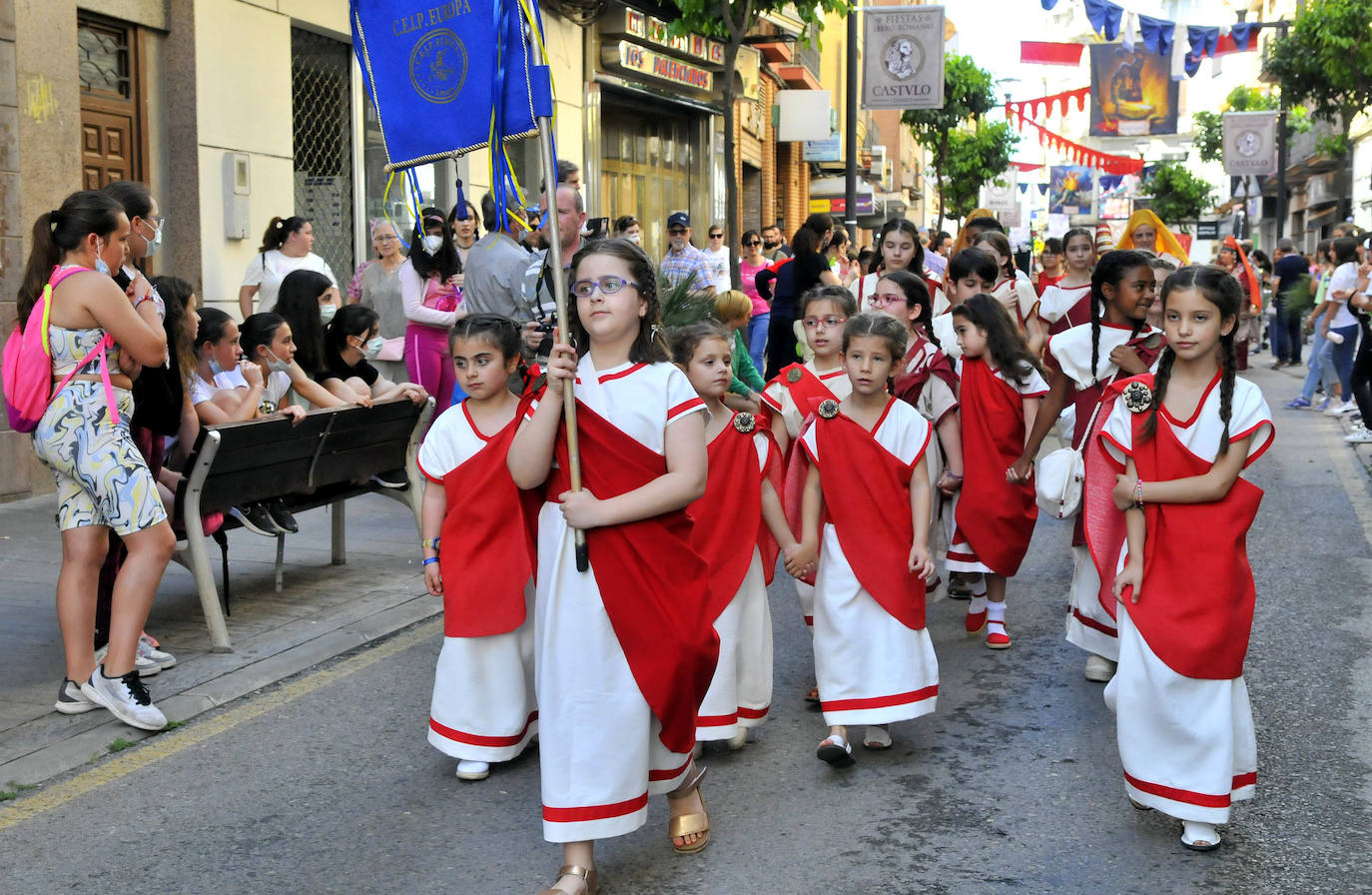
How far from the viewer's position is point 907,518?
502 centimetres

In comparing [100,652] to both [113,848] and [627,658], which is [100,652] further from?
[627,658]

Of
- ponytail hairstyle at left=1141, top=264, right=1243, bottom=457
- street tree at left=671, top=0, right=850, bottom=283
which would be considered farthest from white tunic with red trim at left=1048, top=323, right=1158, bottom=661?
street tree at left=671, top=0, right=850, bottom=283

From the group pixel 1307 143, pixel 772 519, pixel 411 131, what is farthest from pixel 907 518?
pixel 1307 143

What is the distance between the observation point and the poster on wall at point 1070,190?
8575 centimetres

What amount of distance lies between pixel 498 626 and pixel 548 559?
3.47 feet

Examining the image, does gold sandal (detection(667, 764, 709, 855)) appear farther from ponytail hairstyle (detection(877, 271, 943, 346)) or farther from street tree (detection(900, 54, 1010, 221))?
street tree (detection(900, 54, 1010, 221))

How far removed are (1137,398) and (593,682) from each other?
1.87 m

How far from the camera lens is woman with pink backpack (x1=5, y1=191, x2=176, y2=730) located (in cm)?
511

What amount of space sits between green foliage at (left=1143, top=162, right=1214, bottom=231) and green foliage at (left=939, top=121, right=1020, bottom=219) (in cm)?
1477

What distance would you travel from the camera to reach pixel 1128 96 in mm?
51531

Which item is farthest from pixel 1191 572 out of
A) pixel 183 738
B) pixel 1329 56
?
pixel 1329 56

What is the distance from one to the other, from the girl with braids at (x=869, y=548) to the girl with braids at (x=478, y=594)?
907mm

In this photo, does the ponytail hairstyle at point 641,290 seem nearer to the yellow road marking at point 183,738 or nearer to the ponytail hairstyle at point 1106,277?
the yellow road marking at point 183,738

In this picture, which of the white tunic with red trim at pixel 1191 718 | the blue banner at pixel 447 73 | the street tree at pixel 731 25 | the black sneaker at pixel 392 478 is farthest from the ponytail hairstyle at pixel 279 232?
the white tunic with red trim at pixel 1191 718
